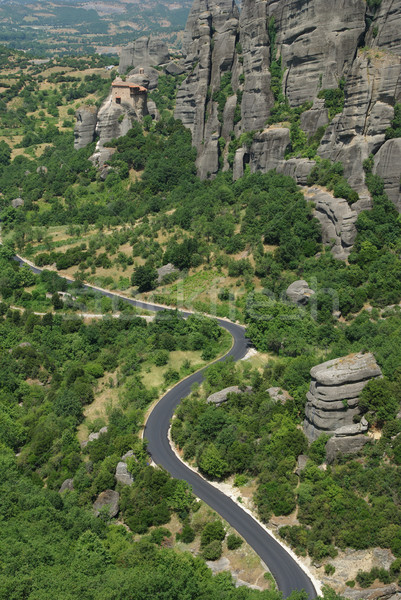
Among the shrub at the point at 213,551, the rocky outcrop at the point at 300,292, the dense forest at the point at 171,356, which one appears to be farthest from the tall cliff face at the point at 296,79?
the shrub at the point at 213,551

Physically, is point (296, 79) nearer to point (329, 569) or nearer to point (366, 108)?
point (366, 108)

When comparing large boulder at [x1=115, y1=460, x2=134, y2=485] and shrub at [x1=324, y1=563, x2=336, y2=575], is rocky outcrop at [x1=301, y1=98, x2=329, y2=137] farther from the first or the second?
shrub at [x1=324, y1=563, x2=336, y2=575]

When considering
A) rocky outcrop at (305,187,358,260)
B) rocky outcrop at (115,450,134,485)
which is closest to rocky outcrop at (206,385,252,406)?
rocky outcrop at (115,450,134,485)

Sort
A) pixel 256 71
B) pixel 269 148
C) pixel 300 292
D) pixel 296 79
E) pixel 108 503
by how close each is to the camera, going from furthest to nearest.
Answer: pixel 256 71 → pixel 296 79 → pixel 269 148 → pixel 300 292 → pixel 108 503

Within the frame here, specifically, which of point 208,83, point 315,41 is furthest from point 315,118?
point 208,83

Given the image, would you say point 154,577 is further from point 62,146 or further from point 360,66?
point 62,146

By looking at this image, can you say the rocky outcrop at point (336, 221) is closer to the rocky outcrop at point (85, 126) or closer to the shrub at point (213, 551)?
the shrub at point (213, 551)
